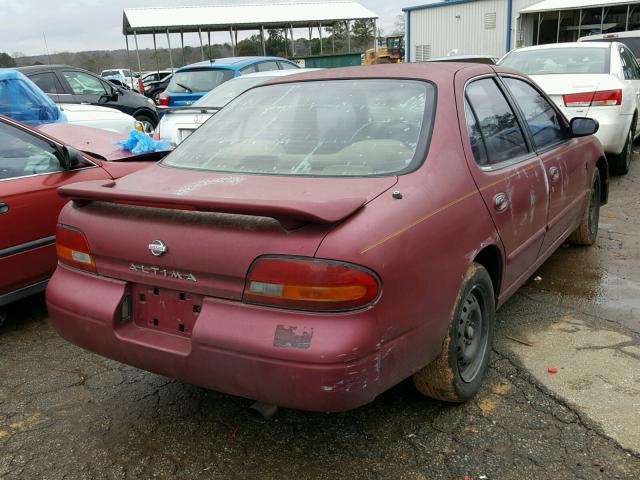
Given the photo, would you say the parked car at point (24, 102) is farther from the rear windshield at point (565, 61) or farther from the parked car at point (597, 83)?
the rear windshield at point (565, 61)

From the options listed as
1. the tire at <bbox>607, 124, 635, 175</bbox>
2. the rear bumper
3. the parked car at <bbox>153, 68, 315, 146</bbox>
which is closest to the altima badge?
the rear bumper

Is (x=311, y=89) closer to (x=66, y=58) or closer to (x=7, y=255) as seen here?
(x=7, y=255)

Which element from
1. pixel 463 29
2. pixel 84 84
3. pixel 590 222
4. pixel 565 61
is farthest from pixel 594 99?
pixel 463 29

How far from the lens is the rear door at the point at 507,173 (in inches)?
108

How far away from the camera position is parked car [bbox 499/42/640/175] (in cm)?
658

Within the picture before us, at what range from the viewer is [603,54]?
7.30 metres

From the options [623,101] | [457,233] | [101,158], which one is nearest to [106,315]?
[457,233]

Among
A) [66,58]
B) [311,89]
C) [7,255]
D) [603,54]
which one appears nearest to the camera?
[311,89]

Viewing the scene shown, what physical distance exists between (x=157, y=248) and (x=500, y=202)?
159 centimetres

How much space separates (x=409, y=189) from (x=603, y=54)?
20.8 ft

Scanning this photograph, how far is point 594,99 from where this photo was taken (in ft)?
21.6

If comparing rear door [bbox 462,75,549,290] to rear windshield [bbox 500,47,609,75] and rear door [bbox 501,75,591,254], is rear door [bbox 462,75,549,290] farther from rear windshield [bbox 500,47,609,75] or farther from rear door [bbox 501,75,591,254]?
rear windshield [bbox 500,47,609,75]

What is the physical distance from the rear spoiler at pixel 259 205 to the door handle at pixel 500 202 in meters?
0.89

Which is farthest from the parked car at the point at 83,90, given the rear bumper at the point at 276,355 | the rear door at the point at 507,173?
the rear bumper at the point at 276,355
